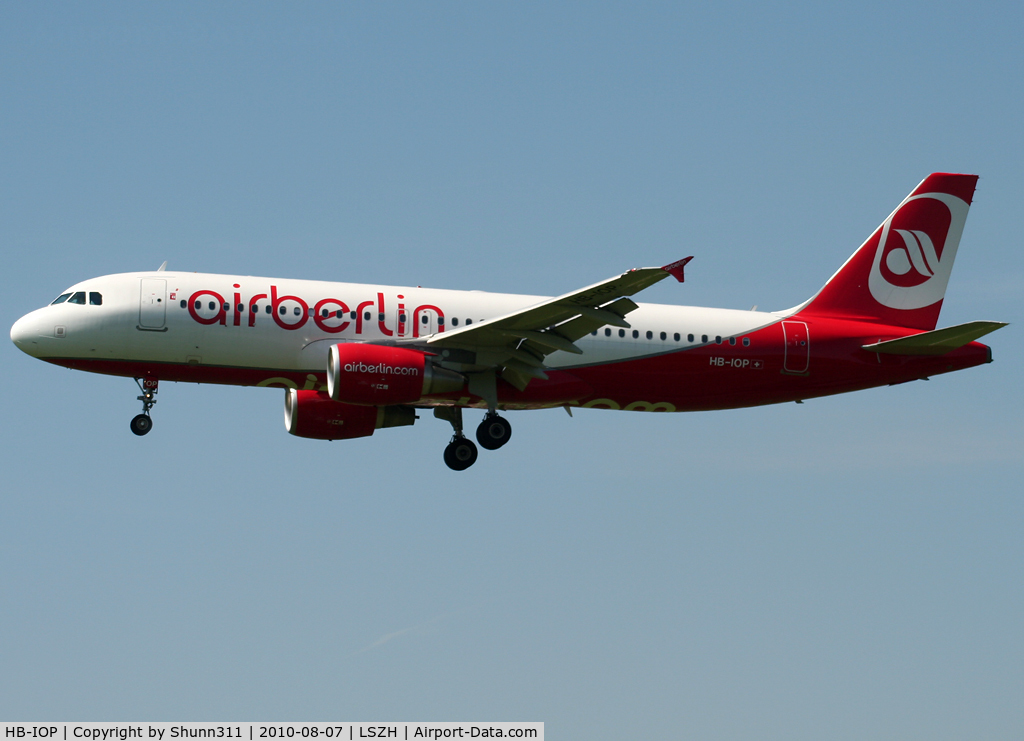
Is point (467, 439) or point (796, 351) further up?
point (796, 351)

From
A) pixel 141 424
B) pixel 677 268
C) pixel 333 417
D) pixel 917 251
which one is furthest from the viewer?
pixel 917 251

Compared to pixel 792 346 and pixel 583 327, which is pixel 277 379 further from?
pixel 792 346

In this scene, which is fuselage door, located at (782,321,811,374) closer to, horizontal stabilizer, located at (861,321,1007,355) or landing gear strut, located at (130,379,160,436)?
horizontal stabilizer, located at (861,321,1007,355)

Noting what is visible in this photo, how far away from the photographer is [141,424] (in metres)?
36.4

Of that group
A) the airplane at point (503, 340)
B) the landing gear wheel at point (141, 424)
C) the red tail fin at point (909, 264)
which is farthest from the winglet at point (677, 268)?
the landing gear wheel at point (141, 424)

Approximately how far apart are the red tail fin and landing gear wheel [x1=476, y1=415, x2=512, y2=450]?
969 centimetres

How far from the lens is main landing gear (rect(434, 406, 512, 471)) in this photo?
37344 mm

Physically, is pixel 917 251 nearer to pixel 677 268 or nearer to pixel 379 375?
pixel 677 268

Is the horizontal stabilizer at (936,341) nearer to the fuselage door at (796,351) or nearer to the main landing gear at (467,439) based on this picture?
the fuselage door at (796,351)

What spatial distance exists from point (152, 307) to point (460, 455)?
935 cm

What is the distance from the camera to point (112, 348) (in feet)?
115

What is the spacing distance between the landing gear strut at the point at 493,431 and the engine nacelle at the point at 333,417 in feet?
10.0

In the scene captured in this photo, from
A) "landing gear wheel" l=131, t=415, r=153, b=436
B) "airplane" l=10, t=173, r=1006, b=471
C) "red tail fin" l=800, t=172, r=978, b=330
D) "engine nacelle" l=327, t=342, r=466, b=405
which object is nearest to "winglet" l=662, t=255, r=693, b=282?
"airplane" l=10, t=173, r=1006, b=471

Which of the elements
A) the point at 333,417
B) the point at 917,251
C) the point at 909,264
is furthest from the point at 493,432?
the point at 917,251
